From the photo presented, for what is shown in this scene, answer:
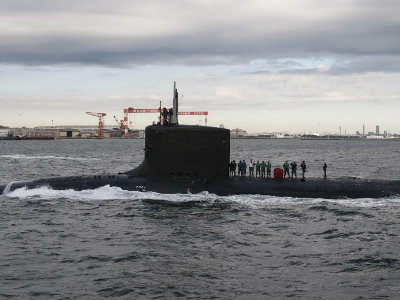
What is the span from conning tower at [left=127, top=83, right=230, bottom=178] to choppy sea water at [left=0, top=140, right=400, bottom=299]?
4.89 feet

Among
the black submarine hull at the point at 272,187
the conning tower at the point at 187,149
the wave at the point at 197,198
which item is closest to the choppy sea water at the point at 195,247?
the wave at the point at 197,198

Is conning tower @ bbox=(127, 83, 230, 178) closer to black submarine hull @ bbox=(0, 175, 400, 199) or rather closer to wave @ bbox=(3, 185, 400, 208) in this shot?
black submarine hull @ bbox=(0, 175, 400, 199)

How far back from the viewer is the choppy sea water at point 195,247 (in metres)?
13.2

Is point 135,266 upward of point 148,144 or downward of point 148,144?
downward

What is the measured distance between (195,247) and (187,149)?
342 inches

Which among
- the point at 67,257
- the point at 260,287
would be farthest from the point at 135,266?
the point at 260,287

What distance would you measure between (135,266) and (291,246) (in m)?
5.37

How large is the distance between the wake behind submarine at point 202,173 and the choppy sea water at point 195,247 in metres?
0.54

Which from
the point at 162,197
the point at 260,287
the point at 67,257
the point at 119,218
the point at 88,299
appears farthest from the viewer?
the point at 162,197

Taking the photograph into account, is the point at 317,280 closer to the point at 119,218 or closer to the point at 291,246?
the point at 291,246

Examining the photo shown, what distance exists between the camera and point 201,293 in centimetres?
1278

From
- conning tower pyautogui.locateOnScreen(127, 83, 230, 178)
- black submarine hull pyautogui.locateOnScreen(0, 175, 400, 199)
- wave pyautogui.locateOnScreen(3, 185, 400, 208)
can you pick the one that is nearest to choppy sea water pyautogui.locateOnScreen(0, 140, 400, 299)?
wave pyautogui.locateOnScreen(3, 185, 400, 208)

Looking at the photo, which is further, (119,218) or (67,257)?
(119,218)

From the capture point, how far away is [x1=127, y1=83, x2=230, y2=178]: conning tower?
82.2 feet
